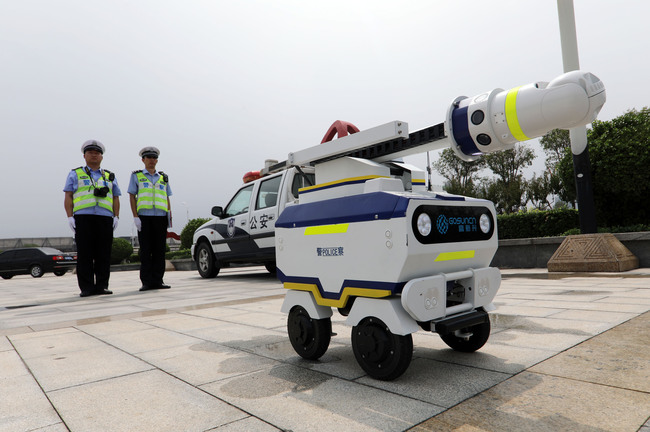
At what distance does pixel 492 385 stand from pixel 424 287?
55 cm

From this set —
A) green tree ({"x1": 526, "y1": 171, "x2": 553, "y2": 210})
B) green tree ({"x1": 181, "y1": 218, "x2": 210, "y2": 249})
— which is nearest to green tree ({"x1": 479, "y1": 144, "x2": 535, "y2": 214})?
green tree ({"x1": 526, "y1": 171, "x2": 553, "y2": 210})

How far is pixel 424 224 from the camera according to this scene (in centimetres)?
206

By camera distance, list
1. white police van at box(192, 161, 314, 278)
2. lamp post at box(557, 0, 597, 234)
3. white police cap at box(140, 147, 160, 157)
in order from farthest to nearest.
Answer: lamp post at box(557, 0, 597, 234), white police cap at box(140, 147, 160, 157), white police van at box(192, 161, 314, 278)

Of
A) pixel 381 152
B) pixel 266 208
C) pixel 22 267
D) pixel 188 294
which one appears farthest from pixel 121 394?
pixel 22 267

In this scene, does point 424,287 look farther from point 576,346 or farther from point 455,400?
point 576,346

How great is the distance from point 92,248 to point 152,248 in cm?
100

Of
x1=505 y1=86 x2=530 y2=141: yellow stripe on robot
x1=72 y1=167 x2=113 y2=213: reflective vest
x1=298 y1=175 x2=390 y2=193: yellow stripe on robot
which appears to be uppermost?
x1=72 y1=167 x2=113 y2=213: reflective vest

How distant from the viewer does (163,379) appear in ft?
7.34

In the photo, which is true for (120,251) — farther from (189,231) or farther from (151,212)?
(151,212)

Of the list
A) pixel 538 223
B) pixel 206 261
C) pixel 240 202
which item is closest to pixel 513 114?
pixel 240 202

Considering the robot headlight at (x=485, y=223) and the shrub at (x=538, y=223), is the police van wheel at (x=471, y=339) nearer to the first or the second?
the robot headlight at (x=485, y=223)

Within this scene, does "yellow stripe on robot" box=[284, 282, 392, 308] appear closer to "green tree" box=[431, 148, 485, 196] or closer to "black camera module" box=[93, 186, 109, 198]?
"black camera module" box=[93, 186, 109, 198]

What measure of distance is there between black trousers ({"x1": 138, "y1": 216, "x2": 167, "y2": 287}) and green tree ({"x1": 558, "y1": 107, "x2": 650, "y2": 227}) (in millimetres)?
9301

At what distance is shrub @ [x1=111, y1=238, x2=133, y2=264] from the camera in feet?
73.1
